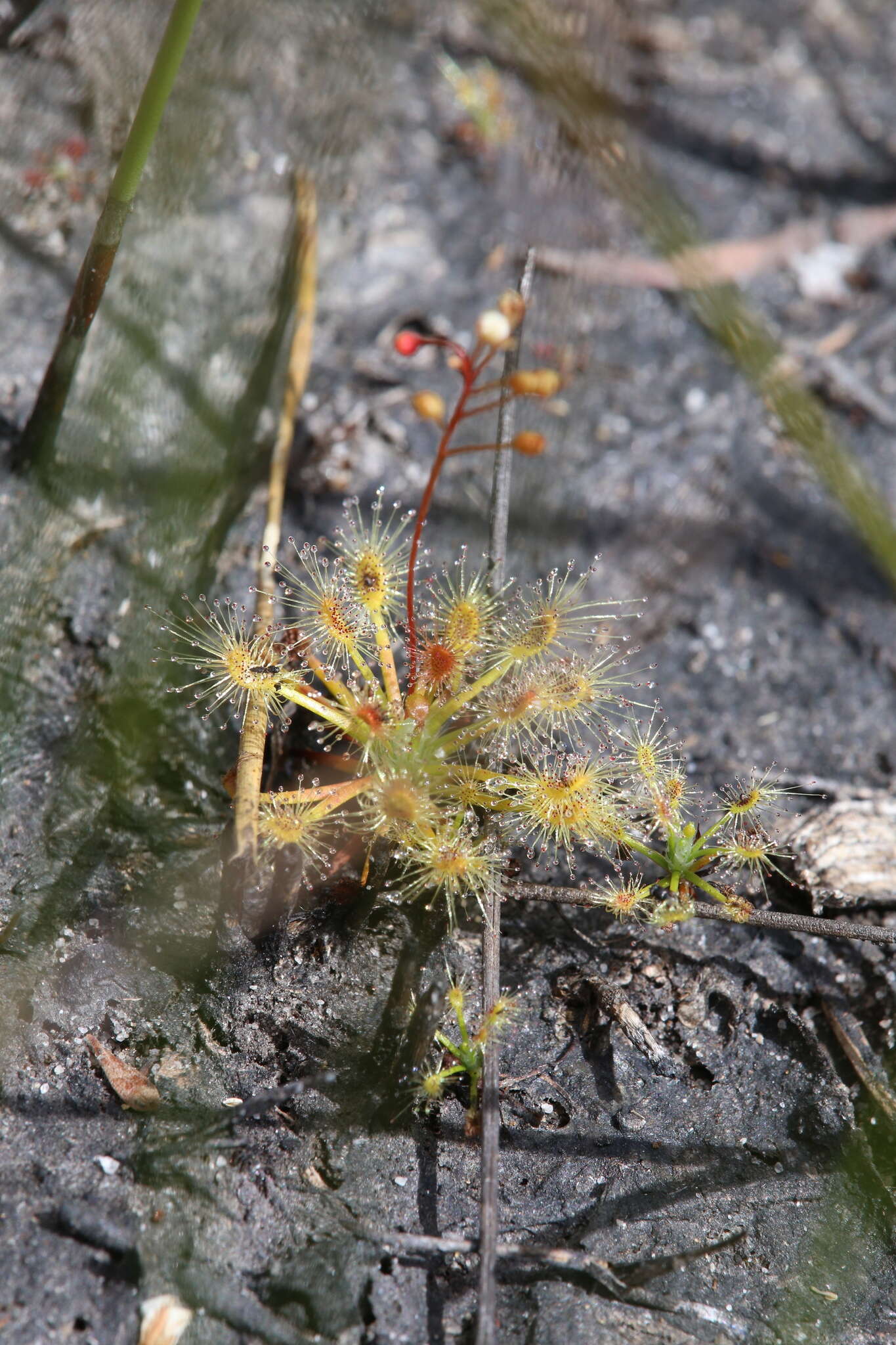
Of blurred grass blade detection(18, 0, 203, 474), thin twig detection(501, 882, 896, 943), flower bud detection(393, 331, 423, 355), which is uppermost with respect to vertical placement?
blurred grass blade detection(18, 0, 203, 474)

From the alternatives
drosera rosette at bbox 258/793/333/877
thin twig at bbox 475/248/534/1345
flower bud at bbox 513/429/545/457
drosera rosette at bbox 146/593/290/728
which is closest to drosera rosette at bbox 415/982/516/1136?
thin twig at bbox 475/248/534/1345

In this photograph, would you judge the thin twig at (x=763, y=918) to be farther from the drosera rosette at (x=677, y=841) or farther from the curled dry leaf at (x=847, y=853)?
the curled dry leaf at (x=847, y=853)

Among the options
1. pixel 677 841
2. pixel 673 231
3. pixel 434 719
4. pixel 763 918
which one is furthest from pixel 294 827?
pixel 673 231

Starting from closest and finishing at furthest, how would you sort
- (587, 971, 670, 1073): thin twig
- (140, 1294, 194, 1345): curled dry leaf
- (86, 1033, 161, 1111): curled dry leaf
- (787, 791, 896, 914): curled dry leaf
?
(140, 1294, 194, 1345): curled dry leaf < (86, 1033, 161, 1111): curled dry leaf < (587, 971, 670, 1073): thin twig < (787, 791, 896, 914): curled dry leaf

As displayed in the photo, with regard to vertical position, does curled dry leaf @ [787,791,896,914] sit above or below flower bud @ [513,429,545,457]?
below

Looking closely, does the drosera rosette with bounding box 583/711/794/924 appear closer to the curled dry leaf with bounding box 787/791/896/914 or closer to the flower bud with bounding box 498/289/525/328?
the curled dry leaf with bounding box 787/791/896/914

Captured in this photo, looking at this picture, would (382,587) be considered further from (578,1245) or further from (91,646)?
(578,1245)

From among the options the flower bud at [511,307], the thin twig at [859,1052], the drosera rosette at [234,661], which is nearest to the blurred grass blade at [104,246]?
the drosera rosette at [234,661]
